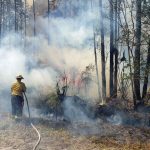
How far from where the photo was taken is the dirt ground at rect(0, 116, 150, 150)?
→ 39.8 ft

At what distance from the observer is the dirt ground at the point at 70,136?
12117 millimetres

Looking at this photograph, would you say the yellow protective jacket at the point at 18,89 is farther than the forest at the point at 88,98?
Yes

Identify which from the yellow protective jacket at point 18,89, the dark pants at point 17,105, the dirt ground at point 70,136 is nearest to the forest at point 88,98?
the dirt ground at point 70,136

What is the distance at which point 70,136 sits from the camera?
524 inches

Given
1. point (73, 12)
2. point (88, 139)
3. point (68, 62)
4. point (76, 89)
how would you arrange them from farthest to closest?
1. point (73, 12)
2. point (68, 62)
3. point (76, 89)
4. point (88, 139)

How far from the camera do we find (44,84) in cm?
2970

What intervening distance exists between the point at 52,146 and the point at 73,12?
44.1 metres

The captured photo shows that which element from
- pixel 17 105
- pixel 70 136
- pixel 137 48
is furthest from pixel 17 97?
pixel 137 48

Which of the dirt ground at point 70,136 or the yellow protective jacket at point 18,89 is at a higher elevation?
the yellow protective jacket at point 18,89

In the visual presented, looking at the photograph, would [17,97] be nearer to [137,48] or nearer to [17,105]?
[17,105]

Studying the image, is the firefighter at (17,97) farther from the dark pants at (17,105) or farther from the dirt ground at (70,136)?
the dirt ground at (70,136)

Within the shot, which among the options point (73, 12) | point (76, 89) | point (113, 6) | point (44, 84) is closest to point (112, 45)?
point (113, 6)

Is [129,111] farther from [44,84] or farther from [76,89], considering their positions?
[44,84]

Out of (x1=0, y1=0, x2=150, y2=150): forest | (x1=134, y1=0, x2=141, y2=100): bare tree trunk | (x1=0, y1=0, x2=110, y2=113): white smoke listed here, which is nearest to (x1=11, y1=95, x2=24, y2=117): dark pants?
(x1=0, y1=0, x2=150, y2=150): forest
